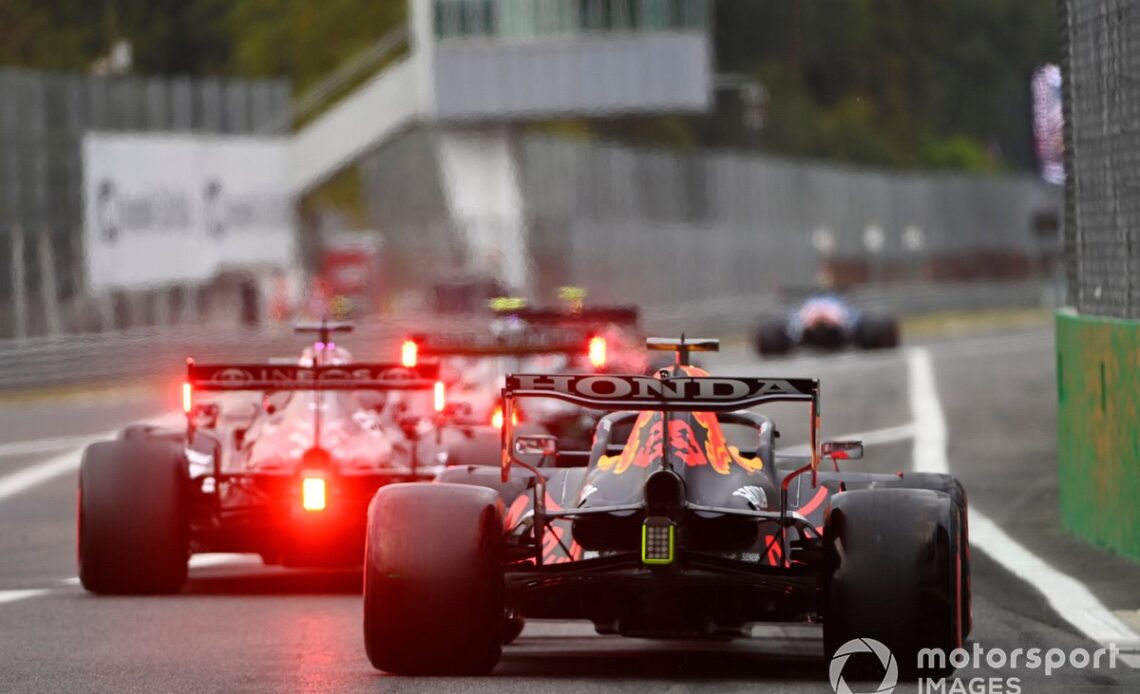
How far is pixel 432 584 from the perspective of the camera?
415 inches

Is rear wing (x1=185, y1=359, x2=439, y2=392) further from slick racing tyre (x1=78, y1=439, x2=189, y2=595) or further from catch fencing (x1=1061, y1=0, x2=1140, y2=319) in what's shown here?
catch fencing (x1=1061, y1=0, x2=1140, y2=319)

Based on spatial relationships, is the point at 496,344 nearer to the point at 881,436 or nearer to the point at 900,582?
the point at 900,582

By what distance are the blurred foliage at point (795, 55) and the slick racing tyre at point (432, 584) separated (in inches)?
3545

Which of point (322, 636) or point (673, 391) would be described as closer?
point (673, 391)

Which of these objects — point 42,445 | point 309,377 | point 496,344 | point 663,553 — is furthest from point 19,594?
point 42,445

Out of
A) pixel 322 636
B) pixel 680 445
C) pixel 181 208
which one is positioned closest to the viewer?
pixel 680 445

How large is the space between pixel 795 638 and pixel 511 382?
2576 mm

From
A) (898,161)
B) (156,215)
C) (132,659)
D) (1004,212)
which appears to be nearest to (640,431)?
(132,659)

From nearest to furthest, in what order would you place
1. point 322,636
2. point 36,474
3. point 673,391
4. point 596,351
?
point 673,391 → point 322,636 → point 596,351 → point 36,474

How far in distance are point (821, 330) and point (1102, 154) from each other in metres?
30.4

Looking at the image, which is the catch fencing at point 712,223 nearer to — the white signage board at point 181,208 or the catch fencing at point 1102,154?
the white signage board at point 181,208

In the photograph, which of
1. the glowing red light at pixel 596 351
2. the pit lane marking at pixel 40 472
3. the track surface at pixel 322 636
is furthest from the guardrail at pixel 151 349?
the glowing red light at pixel 596 351

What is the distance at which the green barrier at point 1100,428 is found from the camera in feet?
52.4

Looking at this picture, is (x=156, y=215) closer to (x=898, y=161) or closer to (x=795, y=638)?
(x=795, y=638)
